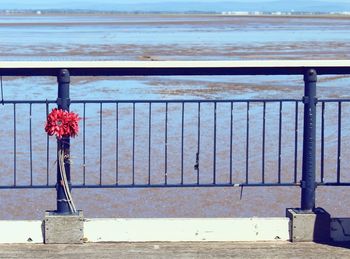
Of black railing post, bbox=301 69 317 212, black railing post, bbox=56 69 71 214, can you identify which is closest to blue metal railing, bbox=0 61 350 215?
black railing post, bbox=301 69 317 212

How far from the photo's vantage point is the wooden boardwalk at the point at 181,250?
6.77 meters

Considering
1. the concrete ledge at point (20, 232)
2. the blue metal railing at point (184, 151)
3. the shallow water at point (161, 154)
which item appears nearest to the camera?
the concrete ledge at point (20, 232)

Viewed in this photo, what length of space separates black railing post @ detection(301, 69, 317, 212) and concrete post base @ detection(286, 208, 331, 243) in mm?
162

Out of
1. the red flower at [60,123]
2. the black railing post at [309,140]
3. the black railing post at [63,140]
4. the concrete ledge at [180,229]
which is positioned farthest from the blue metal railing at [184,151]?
the red flower at [60,123]

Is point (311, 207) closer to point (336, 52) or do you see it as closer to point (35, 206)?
point (35, 206)

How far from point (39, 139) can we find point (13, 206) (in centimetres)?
389

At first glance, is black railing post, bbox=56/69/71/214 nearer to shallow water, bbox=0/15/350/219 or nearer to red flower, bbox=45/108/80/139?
red flower, bbox=45/108/80/139

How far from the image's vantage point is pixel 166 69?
7168 millimetres

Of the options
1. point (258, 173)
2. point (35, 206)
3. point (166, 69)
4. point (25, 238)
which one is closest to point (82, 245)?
point (25, 238)

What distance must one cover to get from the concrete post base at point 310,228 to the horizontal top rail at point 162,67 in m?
1.09

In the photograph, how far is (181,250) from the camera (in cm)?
691

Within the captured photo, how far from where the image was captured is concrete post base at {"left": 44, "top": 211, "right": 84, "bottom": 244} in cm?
711

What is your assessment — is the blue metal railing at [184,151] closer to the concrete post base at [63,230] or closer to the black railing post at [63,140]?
the black railing post at [63,140]

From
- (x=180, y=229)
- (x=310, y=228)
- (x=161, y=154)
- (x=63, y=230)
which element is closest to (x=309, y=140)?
(x=310, y=228)
